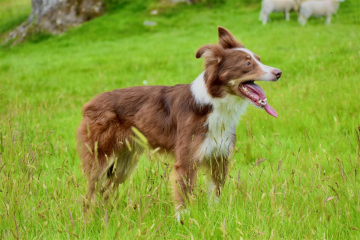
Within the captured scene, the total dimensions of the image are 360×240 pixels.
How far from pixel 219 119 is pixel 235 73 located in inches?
17.4

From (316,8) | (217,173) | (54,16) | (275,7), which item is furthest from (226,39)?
(54,16)

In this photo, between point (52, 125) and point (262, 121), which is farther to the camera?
point (52, 125)

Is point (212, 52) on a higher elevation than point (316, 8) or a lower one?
higher

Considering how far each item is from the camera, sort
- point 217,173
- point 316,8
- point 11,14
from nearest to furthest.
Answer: point 217,173 → point 316,8 → point 11,14

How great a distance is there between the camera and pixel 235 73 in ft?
11.8

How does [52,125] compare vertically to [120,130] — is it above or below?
below

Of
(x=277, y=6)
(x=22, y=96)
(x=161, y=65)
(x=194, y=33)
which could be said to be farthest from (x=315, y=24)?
(x=22, y=96)

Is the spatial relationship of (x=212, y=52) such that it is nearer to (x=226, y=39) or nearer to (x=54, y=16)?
(x=226, y=39)

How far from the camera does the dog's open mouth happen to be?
348 centimetres

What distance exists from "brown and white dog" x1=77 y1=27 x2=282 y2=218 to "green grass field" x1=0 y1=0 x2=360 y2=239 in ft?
0.61

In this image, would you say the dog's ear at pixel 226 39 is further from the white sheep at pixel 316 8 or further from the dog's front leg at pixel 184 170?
the white sheep at pixel 316 8

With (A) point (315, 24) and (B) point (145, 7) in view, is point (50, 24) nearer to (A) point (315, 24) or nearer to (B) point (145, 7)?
(B) point (145, 7)

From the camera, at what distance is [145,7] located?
21.4 m

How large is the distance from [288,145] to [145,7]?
17.9 meters
